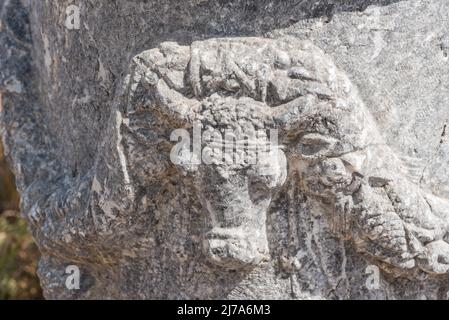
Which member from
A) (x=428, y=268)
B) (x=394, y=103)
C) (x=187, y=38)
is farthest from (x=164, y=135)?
(x=428, y=268)

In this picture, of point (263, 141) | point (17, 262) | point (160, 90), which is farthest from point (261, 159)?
point (17, 262)

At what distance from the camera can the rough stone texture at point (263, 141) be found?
1251 millimetres

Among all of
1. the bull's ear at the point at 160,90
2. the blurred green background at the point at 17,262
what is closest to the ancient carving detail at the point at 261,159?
the bull's ear at the point at 160,90

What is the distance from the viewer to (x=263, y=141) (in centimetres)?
126

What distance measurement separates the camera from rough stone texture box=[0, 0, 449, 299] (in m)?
1.25

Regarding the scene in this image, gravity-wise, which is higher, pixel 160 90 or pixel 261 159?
pixel 160 90

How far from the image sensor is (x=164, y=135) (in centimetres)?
130

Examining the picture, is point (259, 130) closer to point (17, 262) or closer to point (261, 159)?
point (261, 159)

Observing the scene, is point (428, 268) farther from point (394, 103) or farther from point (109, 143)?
point (109, 143)

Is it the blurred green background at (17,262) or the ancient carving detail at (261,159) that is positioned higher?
the ancient carving detail at (261,159)

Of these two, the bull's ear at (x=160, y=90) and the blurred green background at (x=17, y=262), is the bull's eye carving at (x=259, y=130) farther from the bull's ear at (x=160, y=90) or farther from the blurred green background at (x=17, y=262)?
the blurred green background at (x=17, y=262)

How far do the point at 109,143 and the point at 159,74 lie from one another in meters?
0.16

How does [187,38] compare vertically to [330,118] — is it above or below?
above

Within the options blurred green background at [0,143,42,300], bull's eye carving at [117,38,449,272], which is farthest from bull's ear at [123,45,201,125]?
blurred green background at [0,143,42,300]
